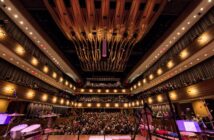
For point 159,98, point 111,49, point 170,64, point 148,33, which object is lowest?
point 159,98

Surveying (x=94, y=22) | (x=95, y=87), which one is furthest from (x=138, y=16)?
(x=95, y=87)

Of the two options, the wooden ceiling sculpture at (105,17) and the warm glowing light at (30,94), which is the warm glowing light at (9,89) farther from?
the wooden ceiling sculpture at (105,17)

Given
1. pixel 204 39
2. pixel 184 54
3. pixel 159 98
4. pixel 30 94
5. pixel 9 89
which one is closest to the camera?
pixel 204 39

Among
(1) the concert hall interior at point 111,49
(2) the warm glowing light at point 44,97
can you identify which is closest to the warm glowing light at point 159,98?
(1) the concert hall interior at point 111,49

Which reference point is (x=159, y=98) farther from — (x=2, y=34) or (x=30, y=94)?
(x=2, y=34)

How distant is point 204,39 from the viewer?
6.57 metres

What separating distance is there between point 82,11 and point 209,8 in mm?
7968

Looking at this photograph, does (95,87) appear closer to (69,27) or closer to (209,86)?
(69,27)

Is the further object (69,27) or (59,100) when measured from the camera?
(59,100)

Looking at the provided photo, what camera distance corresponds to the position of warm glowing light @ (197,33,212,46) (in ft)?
20.6

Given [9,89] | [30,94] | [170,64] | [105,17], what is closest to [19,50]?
[9,89]

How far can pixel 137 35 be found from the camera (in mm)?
8391

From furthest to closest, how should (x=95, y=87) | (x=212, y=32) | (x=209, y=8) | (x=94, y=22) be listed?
(x=95, y=87), (x=94, y=22), (x=209, y=8), (x=212, y=32)

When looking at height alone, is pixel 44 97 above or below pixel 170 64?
below
